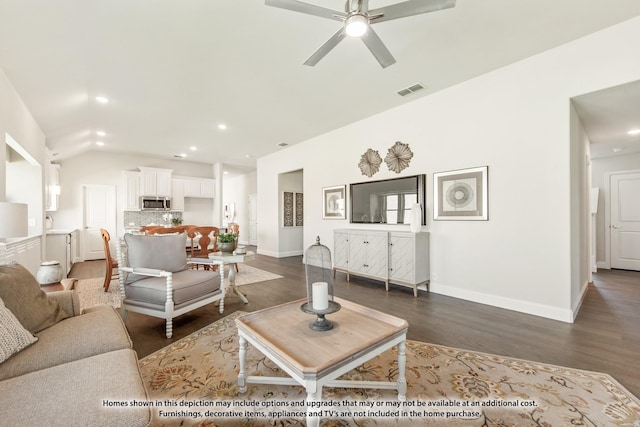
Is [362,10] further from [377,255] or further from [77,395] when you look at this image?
[377,255]

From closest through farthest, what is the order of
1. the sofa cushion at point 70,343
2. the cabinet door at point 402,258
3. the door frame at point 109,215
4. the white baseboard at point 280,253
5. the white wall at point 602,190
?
the sofa cushion at point 70,343 → the cabinet door at point 402,258 → the white wall at point 602,190 → the door frame at point 109,215 → the white baseboard at point 280,253

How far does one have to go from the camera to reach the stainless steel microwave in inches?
299

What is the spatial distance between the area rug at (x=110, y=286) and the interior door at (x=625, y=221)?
715 cm

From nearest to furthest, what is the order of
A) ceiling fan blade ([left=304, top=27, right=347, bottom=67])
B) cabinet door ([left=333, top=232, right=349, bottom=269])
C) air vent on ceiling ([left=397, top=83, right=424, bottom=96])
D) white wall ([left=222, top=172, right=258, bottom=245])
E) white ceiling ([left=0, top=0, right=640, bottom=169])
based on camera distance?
1. ceiling fan blade ([left=304, top=27, right=347, bottom=67])
2. white ceiling ([left=0, top=0, right=640, bottom=169])
3. air vent on ceiling ([left=397, top=83, right=424, bottom=96])
4. cabinet door ([left=333, top=232, right=349, bottom=269])
5. white wall ([left=222, top=172, right=258, bottom=245])

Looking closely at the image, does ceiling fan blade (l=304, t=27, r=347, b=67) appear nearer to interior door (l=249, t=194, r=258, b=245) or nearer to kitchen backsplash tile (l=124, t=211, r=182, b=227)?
kitchen backsplash tile (l=124, t=211, r=182, b=227)

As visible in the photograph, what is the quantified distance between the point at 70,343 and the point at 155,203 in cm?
719

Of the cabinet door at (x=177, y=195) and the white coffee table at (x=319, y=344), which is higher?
the cabinet door at (x=177, y=195)

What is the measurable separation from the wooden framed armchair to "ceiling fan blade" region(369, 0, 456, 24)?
2.87m

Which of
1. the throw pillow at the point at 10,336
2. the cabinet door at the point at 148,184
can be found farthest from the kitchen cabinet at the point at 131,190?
the throw pillow at the point at 10,336

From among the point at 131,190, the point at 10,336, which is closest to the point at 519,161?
the point at 10,336

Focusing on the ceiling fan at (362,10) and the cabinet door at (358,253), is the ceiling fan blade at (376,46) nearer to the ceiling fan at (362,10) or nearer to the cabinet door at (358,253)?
the ceiling fan at (362,10)

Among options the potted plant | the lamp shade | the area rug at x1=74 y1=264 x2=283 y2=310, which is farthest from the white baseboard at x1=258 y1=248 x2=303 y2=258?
the lamp shade

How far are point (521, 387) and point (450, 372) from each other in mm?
432

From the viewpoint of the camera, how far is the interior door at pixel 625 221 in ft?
18.1
